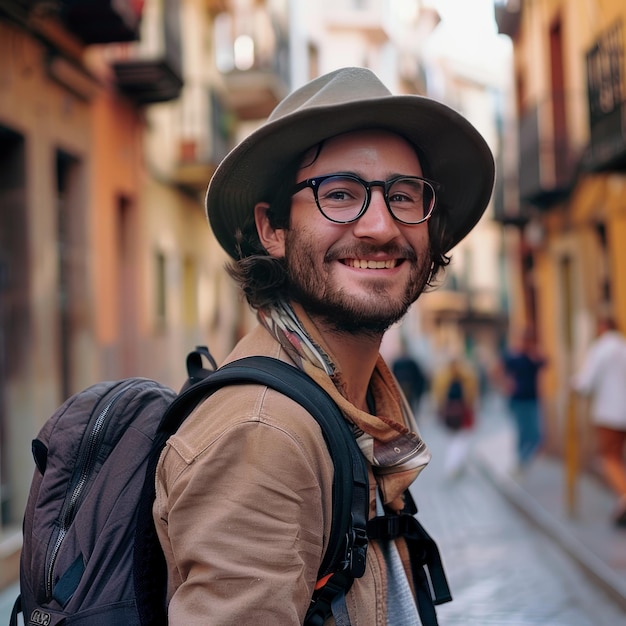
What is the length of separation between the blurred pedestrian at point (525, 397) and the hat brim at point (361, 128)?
35.7 ft

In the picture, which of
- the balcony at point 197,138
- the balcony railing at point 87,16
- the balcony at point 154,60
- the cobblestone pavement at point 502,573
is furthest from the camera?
the balcony at point 197,138

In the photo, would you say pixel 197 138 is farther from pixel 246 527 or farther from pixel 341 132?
pixel 246 527

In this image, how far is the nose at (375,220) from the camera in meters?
1.87

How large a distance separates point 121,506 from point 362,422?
438mm

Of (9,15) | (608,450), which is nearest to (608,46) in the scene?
(608,450)

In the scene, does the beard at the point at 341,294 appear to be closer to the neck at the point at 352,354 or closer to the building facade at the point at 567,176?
the neck at the point at 352,354

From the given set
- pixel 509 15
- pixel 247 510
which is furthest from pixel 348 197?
pixel 509 15

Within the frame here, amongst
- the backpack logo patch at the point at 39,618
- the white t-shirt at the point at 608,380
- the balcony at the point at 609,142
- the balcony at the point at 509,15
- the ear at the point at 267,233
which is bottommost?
the white t-shirt at the point at 608,380

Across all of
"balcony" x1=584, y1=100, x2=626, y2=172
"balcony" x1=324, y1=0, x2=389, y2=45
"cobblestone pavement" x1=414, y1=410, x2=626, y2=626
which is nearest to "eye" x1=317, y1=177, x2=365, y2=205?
"cobblestone pavement" x1=414, y1=410, x2=626, y2=626

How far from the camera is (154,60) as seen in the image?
12.6 meters

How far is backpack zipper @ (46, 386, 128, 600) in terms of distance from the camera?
174 centimetres

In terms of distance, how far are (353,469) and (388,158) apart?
0.61 metres

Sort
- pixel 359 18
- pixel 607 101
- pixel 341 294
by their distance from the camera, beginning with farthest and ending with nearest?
pixel 359 18
pixel 607 101
pixel 341 294

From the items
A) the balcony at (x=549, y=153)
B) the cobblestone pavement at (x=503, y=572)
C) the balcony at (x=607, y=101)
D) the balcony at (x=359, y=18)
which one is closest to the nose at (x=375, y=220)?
the cobblestone pavement at (x=503, y=572)
